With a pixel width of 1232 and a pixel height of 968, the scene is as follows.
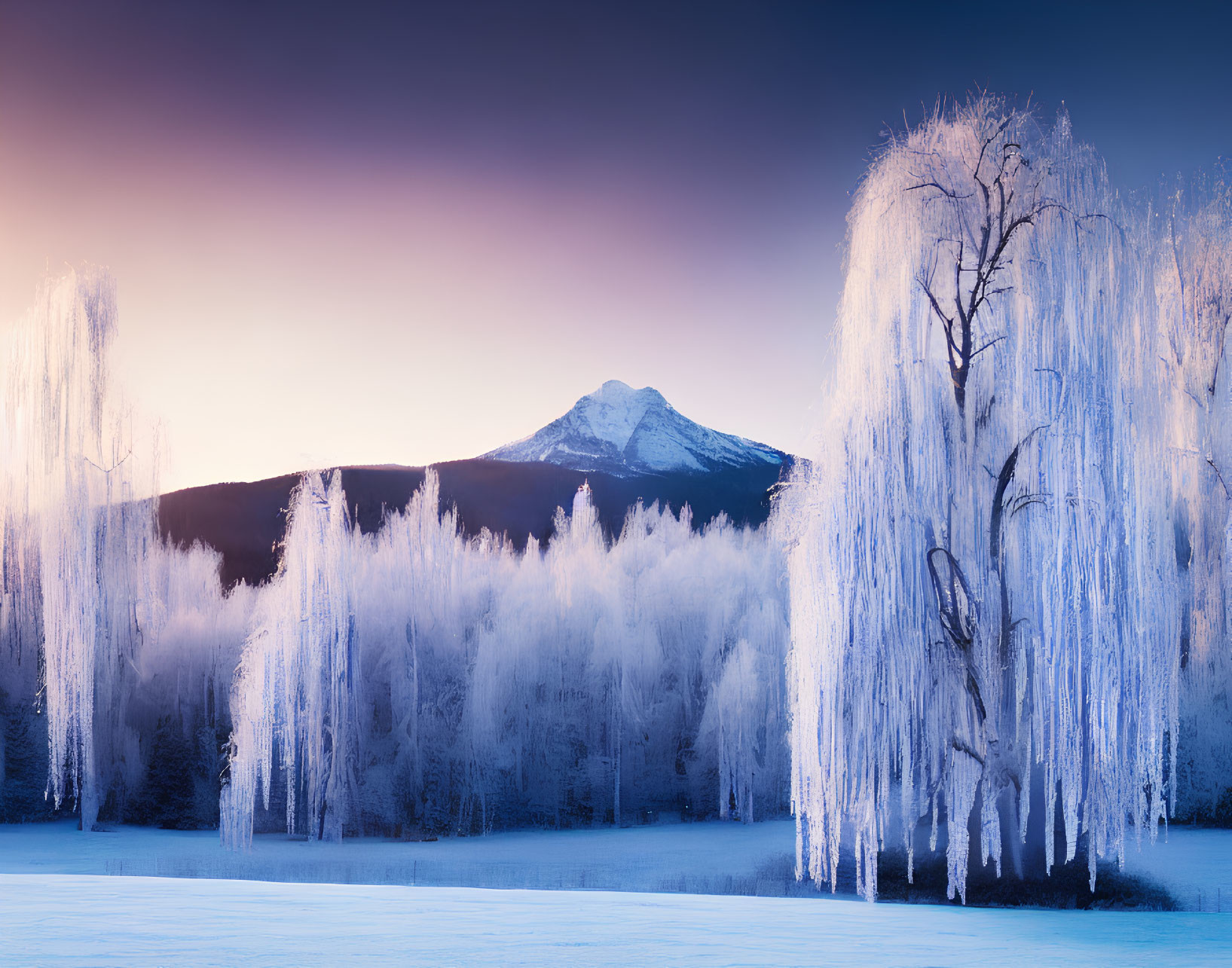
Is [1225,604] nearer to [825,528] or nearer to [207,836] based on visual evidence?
[825,528]

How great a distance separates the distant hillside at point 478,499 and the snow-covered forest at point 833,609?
82.9 ft

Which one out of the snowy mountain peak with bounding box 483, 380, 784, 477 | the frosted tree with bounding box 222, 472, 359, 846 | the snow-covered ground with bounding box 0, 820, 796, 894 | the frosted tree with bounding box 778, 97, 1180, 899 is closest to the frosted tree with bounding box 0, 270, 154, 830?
the snow-covered ground with bounding box 0, 820, 796, 894

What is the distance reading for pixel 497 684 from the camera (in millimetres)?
24047

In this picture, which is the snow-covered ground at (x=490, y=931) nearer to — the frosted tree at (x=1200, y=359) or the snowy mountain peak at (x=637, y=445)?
the frosted tree at (x=1200, y=359)

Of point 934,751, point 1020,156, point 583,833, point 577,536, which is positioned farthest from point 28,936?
point 577,536

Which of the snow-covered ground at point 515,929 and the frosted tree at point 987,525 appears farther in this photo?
the frosted tree at point 987,525

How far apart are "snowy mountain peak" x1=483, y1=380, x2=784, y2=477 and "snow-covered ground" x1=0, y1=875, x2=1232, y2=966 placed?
5702 centimetres

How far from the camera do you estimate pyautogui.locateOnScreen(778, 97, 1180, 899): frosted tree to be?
7.97 meters

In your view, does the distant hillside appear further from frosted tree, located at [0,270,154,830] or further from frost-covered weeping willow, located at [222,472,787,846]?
frosted tree, located at [0,270,154,830]

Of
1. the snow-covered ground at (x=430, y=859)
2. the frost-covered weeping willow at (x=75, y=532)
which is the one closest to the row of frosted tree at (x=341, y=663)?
the frost-covered weeping willow at (x=75, y=532)

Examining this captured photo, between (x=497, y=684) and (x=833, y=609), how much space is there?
1695 cm

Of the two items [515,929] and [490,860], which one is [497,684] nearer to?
[490,860]

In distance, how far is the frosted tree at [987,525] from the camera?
7969 mm

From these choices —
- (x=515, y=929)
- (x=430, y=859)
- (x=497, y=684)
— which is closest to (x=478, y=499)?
(x=497, y=684)
